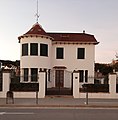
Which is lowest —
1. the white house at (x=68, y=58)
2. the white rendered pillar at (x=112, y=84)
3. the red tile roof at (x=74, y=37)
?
the white rendered pillar at (x=112, y=84)

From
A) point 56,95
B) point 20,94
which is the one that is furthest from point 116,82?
point 20,94

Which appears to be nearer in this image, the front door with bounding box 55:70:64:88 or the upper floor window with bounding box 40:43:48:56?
the upper floor window with bounding box 40:43:48:56

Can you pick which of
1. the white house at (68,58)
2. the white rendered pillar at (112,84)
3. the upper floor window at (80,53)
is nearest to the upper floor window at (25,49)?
the white house at (68,58)

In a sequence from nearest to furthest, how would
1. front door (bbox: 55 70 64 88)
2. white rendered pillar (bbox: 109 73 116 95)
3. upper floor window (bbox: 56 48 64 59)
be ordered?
white rendered pillar (bbox: 109 73 116 95)
front door (bbox: 55 70 64 88)
upper floor window (bbox: 56 48 64 59)

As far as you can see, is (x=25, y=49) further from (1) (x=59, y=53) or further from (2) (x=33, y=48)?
(1) (x=59, y=53)

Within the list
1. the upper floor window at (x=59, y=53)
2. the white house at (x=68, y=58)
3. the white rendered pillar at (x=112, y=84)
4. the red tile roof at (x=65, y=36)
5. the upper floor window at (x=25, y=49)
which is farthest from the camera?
the upper floor window at (x=59, y=53)

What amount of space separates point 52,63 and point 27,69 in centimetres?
398

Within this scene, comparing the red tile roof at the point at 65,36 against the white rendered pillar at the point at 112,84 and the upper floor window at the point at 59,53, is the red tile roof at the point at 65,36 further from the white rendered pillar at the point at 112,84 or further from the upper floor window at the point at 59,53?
the white rendered pillar at the point at 112,84

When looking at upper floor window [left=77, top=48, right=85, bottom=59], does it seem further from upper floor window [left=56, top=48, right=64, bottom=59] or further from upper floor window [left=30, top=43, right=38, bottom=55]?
upper floor window [left=30, top=43, right=38, bottom=55]

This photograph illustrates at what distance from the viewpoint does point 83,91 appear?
956 inches

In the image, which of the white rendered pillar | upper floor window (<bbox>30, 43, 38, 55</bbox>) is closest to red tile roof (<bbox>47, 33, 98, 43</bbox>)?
upper floor window (<bbox>30, 43, 38, 55</bbox>)

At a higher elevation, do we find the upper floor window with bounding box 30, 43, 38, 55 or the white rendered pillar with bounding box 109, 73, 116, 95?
the upper floor window with bounding box 30, 43, 38, 55

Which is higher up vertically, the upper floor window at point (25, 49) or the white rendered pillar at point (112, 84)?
the upper floor window at point (25, 49)

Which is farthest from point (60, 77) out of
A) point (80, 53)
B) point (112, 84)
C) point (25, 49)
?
point (112, 84)
